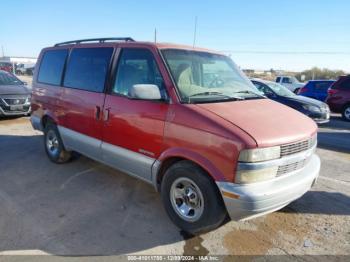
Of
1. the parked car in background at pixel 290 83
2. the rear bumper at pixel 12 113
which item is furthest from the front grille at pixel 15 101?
the parked car in background at pixel 290 83

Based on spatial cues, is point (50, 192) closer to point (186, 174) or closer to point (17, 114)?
point (186, 174)

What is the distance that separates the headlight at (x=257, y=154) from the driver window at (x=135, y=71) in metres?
1.24

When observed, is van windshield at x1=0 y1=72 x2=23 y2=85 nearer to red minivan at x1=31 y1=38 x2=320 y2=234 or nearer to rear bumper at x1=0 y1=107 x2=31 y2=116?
rear bumper at x1=0 y1=107 x2=31 y2=116

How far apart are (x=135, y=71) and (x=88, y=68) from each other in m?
1.13

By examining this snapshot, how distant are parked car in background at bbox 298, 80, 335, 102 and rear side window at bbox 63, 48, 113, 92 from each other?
13.5m

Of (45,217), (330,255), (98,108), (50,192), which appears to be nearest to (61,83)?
(98,108)

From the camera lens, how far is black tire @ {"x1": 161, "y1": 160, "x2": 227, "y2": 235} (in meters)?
3.19

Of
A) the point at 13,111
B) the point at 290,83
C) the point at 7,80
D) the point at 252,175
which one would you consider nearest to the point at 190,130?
the point at 252,175

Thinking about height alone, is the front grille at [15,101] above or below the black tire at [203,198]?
below

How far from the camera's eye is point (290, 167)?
3.27 m

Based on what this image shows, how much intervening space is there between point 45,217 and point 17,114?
299 inches

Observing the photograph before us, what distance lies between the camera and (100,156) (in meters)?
4.58

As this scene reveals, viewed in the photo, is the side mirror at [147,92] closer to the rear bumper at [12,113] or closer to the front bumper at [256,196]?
the front bumper at [256,196]

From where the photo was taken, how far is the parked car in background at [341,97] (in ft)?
42.9
